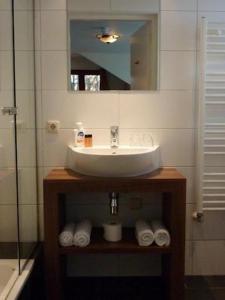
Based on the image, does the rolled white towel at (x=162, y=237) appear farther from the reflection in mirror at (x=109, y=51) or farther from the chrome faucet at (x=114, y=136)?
the reflection in mirror at (x=109, y=51)

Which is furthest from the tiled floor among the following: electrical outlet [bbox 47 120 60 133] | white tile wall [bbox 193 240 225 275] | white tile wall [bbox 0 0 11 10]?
white tile wall [bbox 0 0 11 10]

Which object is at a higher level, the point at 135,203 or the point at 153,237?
the point at 135,203

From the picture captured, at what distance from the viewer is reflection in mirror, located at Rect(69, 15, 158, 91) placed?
2.31 metres

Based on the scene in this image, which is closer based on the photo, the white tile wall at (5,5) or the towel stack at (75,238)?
the white tile wall at (5,5)

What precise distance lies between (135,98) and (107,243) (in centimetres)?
101

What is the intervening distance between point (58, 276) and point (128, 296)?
1.76 ft

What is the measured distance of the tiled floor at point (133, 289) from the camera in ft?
7.31

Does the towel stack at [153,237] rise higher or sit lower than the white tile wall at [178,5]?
lower

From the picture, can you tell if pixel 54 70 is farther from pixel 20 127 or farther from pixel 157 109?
pixel 157 109

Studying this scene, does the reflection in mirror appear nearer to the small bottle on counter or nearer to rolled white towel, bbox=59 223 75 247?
the small bottle on counter

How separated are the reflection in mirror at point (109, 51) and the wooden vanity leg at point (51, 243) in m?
0.81

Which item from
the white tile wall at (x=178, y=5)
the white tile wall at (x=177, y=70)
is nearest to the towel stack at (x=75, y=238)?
the white tile wall at (x=177, y=70)

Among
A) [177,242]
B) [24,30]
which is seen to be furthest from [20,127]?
[177,242]

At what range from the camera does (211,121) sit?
92.3 inches
